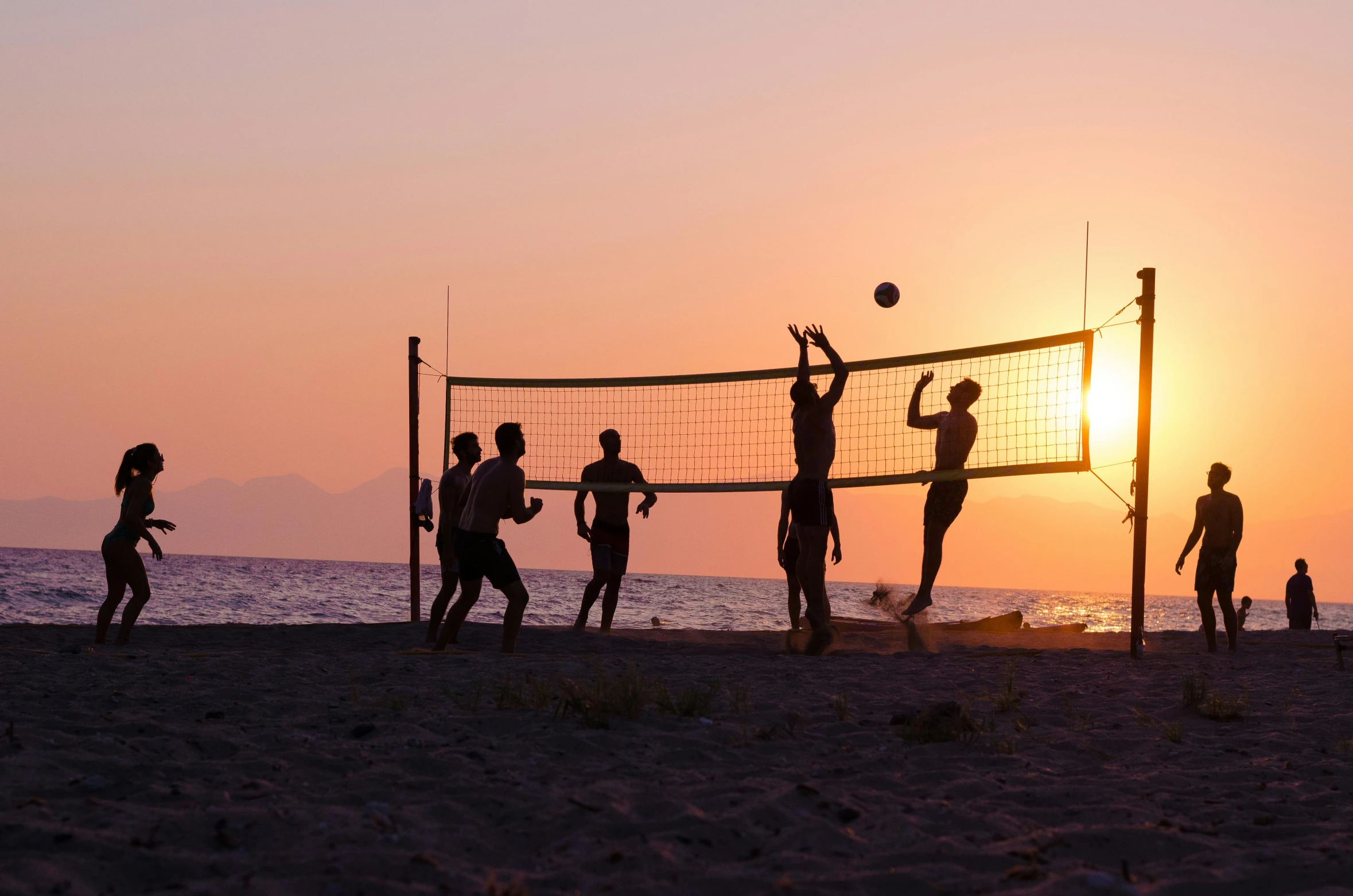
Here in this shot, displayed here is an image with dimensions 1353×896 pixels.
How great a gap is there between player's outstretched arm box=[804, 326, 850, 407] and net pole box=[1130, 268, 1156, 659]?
2.45 meters

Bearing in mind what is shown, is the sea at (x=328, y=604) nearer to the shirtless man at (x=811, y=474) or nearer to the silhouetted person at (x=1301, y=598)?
the shirtless man at (x=811, y=474)

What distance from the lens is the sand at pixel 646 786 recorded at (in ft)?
8.56

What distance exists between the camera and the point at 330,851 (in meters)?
2.67

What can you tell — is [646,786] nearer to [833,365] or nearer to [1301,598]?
[833,365]

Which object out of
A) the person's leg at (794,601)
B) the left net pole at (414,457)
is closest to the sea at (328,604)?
the person's leg at (794,601)

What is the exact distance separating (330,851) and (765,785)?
1.32 meters

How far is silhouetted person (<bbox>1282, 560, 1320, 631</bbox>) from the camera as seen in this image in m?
14.8

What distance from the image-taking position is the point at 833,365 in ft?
22.2

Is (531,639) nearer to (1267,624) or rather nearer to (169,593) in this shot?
(169,593)

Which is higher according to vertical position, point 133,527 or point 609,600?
point 133,527

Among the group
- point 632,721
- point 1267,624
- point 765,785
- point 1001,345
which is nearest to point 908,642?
point 1001,345

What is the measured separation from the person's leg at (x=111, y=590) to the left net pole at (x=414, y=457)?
9.65 feet

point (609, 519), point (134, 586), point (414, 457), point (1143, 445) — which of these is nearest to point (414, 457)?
point (414, 457)

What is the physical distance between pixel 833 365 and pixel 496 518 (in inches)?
92.5
